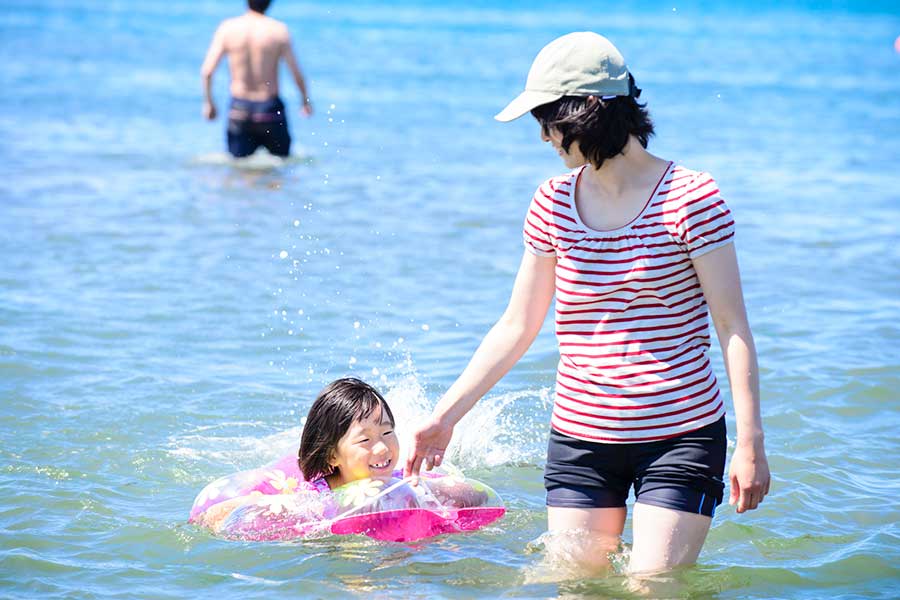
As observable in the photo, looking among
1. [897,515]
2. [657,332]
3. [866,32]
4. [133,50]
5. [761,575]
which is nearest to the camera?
[657,332]

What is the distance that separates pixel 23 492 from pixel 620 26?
42152mm

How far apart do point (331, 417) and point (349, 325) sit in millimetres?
3248

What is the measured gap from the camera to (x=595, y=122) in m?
3.30

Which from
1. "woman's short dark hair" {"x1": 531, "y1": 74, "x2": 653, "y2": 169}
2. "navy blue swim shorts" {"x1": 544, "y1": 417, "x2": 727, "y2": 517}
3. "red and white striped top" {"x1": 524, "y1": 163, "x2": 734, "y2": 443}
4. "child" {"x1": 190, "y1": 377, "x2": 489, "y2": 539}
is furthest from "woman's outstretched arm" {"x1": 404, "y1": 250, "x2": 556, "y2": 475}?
"child" {"x1": 190, "y1": 377, "x2": 489, "y2": 539}

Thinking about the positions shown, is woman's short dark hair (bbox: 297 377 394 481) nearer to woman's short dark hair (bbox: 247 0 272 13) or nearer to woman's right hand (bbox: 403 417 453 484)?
woman's right hand (bbox: 403 417 453 484)

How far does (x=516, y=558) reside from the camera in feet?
14.2

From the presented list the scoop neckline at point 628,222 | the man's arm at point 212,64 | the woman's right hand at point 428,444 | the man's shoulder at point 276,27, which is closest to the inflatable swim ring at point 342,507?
the woman's right hand at point 428,444

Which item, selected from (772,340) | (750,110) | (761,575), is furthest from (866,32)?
(761,575)

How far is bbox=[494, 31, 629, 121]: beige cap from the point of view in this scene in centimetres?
328

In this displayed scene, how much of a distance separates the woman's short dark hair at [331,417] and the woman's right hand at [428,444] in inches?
Result: 31.9

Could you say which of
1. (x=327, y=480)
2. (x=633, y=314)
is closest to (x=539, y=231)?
(x=633, y=314)

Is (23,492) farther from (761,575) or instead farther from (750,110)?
(750,110)

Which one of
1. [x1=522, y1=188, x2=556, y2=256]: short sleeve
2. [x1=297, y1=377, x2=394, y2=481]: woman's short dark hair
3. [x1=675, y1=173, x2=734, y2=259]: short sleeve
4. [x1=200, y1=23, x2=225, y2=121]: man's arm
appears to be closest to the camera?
[x1=675, y1=173, x2=734, y2=259]: short sleeve

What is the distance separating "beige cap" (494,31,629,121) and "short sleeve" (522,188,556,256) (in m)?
0.30
